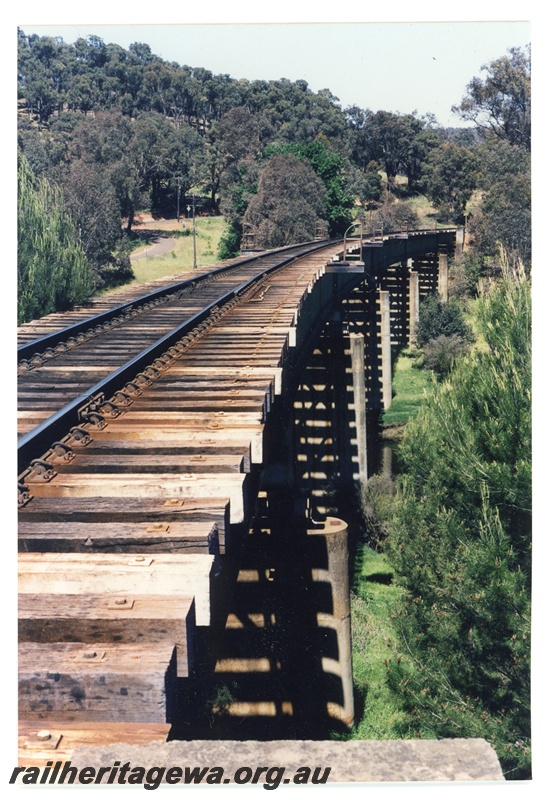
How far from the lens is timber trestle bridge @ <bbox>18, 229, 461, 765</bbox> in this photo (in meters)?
2.85

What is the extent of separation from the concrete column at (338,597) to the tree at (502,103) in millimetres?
31880

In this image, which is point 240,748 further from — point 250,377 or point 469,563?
point 469,563

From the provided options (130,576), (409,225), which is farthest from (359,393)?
(409,225)

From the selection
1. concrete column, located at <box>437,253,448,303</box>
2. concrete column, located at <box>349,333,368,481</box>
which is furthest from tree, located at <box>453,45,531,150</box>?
concrete column, located at <box>349,333,368,481</box>

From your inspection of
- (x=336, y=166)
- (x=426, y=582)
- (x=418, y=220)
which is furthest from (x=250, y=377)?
(x=418, y=220)

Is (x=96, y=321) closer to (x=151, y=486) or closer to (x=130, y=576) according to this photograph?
(x=151, y=486)

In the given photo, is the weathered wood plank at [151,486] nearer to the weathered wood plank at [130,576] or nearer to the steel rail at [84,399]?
the steel rail at [84,399]

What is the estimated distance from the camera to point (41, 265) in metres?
15.6

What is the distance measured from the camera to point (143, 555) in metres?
3.51

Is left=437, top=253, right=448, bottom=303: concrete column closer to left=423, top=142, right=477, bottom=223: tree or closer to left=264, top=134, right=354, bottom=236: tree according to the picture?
left=264, top=134, right=354, bottom=236: tree

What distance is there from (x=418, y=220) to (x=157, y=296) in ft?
167

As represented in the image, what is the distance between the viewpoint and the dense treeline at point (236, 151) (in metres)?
40.4

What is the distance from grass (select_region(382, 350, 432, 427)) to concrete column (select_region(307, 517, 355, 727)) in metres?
16.4

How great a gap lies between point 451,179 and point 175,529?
61259 mm
